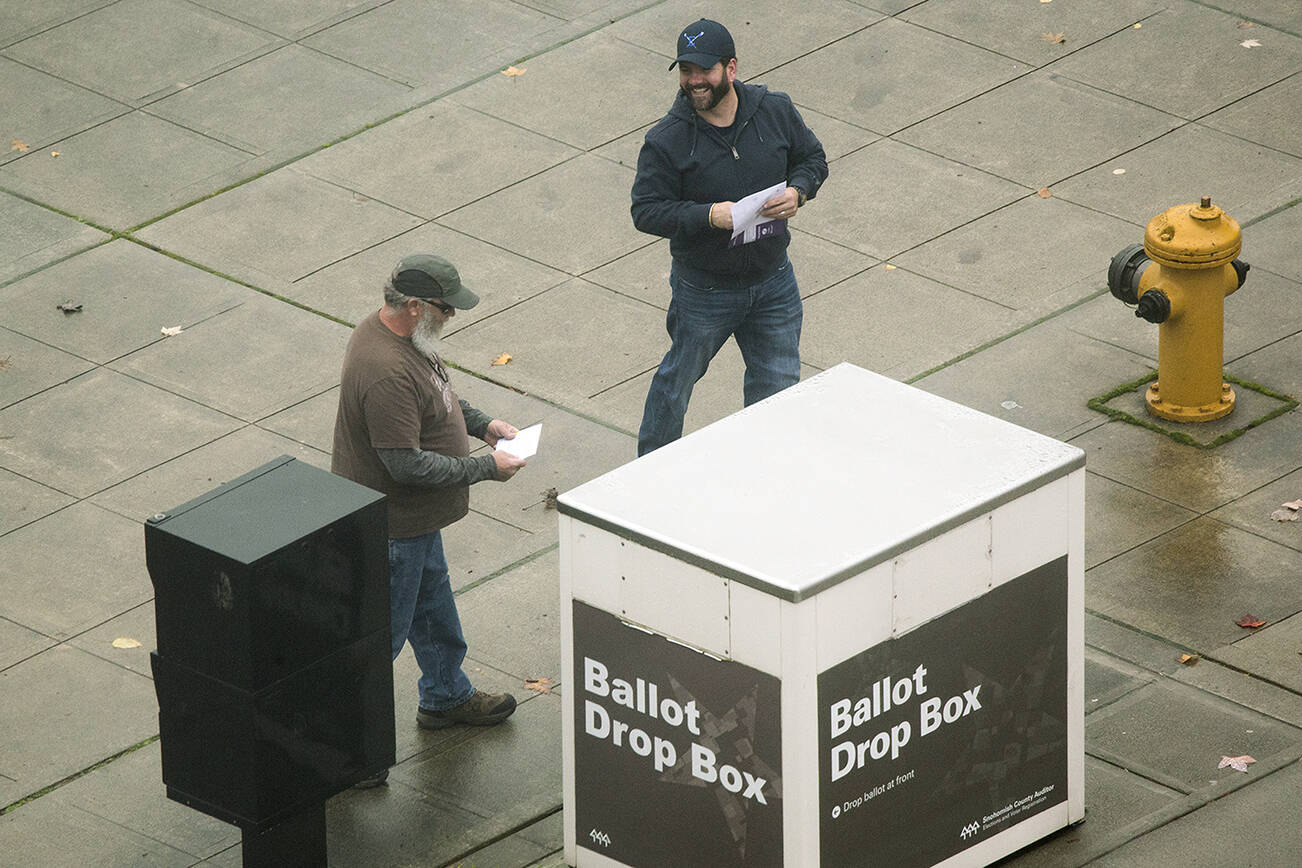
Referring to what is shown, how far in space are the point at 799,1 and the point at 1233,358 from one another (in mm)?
4516

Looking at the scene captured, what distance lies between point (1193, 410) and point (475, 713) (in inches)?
144

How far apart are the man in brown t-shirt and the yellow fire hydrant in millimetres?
3316

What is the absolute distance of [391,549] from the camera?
7.91m

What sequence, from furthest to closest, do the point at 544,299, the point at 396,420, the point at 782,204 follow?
the point at 544,299 < the point at 782,204 < the point at 396,420

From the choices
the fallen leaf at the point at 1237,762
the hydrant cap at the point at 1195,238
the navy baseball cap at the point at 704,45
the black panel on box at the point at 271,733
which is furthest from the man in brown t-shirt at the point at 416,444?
the hydrant cap at the point at 1195,238

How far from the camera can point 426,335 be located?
7.71 meters

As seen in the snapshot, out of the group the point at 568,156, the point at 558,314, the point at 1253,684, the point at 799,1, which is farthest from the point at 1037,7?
the point at 1253,684

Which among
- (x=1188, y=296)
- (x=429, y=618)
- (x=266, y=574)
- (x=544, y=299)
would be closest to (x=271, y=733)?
(x=266, y=574)

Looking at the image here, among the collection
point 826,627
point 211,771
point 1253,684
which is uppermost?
point 826,627

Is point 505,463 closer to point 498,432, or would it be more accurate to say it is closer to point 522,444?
point 522,444

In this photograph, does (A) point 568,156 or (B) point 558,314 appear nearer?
(B) point 558,314

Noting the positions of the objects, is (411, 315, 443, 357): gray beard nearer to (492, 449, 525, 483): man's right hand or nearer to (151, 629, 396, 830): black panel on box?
(492, 449, 525, 483): man's right hand

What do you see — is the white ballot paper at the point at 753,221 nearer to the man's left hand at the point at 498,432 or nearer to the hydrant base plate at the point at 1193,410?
the man's left hand at the point at 498,432

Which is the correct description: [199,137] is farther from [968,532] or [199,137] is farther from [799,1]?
[968,532]
